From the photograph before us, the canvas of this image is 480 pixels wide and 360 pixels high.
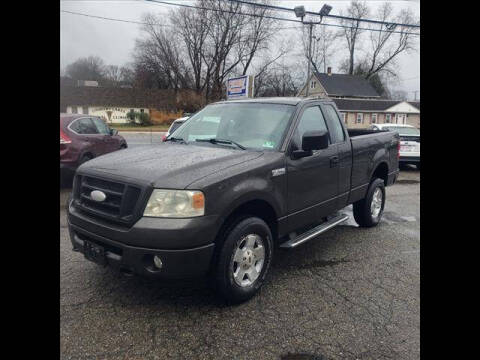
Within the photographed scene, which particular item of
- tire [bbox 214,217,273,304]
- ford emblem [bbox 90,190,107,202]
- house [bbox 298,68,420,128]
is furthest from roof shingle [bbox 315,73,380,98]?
ford emblem [bbox 90,190,107,202]

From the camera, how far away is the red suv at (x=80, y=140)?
8.22 metres

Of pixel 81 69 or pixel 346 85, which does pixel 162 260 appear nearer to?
pixel 81 69

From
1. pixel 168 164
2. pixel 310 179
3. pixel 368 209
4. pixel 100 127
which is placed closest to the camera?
pixel 168 164

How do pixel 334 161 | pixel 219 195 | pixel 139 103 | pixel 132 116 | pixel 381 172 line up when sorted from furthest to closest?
1. pixel 139 103
2. pixel 132 116
3. pixel 381 172
4. pixel 334 161
5. pixel 219 195

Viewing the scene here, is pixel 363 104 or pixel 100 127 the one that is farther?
pixel 363 104

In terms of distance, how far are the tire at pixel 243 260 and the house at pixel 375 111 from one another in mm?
53146

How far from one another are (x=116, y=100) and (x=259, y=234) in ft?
168

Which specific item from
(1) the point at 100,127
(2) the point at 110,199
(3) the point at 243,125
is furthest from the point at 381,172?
(1) the point at 100,127

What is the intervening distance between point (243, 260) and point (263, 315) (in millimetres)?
491

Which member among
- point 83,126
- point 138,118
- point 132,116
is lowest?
point 83,126

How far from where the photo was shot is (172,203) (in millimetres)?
2748

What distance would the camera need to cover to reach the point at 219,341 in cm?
271

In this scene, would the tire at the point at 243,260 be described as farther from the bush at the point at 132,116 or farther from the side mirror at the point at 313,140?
the bush at the point at 132,116
